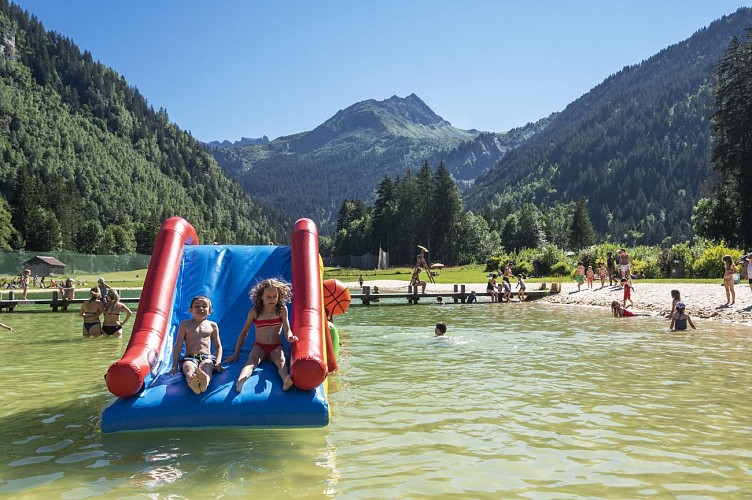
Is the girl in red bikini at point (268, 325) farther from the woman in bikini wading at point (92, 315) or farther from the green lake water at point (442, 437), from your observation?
the woman in bikini wading at point (92, 315)

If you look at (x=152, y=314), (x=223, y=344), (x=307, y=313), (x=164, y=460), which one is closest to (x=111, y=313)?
(x=223, y=344)

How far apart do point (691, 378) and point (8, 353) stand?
14.5 meters

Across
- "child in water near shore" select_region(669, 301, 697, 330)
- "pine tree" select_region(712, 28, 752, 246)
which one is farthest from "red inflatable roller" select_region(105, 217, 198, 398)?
"pine tree" select_region(712, 28, 752, 246)

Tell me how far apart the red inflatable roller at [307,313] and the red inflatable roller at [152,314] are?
1756 millimetres

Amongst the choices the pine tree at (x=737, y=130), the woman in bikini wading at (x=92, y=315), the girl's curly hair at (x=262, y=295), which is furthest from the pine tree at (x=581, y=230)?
the girl's curly hair at (x=262, y=295)

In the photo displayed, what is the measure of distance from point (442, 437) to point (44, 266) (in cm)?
7920

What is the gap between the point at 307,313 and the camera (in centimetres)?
821

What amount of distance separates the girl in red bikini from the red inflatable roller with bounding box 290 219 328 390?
20 cm

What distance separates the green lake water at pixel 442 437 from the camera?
550 cm

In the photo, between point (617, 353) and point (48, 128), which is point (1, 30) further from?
point (617, 353)

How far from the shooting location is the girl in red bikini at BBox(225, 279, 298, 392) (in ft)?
25.4

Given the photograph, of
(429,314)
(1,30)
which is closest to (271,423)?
(429,314)

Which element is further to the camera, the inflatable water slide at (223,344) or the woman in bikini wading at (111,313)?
the woman in bikini wading at (111,313)

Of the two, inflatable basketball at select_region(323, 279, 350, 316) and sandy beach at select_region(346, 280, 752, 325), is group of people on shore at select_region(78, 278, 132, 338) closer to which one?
inflatable basketball at select_region(323, 279, 350, 316)
